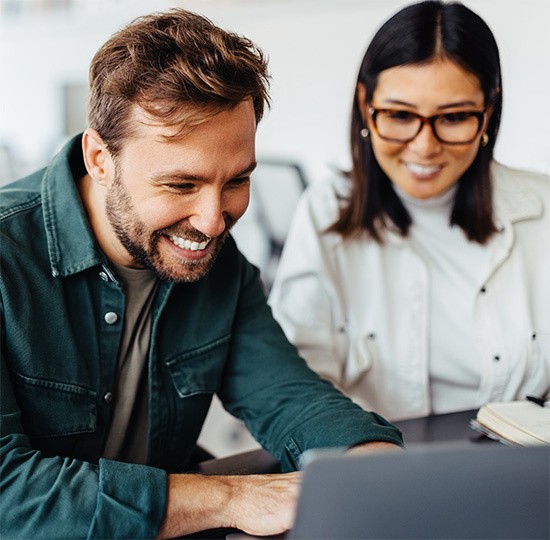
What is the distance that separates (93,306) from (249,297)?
0.31 m

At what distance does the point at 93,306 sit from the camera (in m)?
1.26

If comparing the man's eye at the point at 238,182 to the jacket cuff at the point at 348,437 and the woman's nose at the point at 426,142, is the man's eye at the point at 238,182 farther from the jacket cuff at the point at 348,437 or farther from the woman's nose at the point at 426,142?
the woman's nose at the point at 426,142

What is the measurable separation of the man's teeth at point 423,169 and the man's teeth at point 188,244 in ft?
2.08

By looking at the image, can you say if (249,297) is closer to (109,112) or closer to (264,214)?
(109,112)

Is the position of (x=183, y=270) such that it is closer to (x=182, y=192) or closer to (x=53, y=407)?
(x=182, y=192)

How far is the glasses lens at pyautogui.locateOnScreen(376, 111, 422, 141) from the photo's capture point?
1.66 metres

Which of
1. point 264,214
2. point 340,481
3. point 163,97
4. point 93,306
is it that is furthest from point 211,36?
point 264,214

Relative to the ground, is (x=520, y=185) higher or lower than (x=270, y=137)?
higher

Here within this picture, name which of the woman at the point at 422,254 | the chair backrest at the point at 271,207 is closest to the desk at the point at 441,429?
the woman at the point at 422,254

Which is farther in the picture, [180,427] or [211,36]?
[180,427]

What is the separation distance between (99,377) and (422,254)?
85 cm

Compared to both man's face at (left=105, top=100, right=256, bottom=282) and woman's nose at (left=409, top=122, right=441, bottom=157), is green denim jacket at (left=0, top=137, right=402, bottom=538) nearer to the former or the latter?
man's face at (left=105, top=100, right=256, bottom=282)

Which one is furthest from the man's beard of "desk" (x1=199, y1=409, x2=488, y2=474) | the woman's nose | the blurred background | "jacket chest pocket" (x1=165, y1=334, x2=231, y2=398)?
the blurred background

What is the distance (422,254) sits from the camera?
1828mm
